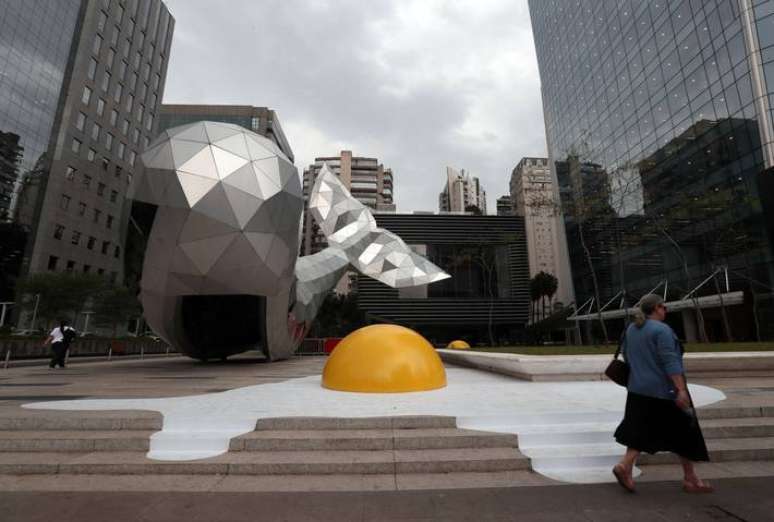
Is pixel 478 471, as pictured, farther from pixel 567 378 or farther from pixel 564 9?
pixel 564 9

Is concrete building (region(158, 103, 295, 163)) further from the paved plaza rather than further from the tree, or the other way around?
the paved plaza

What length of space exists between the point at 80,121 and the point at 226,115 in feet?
143

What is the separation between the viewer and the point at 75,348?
24.4 meters

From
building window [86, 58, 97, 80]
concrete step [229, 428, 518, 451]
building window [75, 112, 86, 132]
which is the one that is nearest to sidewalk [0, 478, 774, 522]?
concrete step [229, 428, 518, 451]

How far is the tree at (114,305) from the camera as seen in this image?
34.6 metres

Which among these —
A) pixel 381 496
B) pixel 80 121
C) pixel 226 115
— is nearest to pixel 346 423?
pixel 381 496

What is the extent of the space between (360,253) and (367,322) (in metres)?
32.7

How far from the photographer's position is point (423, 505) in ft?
11.2

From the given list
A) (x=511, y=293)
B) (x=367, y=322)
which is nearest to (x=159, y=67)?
(x=367, y=322)

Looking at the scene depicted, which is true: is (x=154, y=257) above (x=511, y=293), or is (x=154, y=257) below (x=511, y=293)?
below

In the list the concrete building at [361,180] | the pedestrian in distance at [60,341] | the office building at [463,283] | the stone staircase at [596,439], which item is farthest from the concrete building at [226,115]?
the stone staircase at [596,439]

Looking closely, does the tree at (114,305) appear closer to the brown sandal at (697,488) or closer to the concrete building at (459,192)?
the brown sandal at (697,488)

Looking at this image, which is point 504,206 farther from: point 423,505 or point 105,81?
point 423,505

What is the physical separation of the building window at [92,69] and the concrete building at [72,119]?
138 mm
